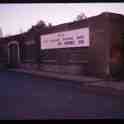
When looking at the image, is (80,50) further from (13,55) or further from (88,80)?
(13,55)

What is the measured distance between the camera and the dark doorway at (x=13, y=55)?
374 inches

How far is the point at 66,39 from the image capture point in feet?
39.3

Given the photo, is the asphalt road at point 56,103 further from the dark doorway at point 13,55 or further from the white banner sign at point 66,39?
the white banner sign at point 66,39

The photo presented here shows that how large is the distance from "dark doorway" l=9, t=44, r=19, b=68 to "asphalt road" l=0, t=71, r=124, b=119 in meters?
1.12

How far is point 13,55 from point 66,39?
3.38m

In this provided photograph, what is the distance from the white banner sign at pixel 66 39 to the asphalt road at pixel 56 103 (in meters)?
3.22

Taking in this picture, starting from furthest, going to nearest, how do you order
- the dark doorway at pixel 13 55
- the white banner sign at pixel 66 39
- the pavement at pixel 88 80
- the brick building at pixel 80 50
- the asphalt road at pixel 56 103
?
the white banner sign at pixel 66 39 → the brick building at pixel 80 50 → the dark doorway at pixel 13 55 → the pavement at pixel 88 80 → the asphalt road at pixel 56 103

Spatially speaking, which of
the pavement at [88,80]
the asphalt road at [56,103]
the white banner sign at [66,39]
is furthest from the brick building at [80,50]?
the asphalt road at [56,103]

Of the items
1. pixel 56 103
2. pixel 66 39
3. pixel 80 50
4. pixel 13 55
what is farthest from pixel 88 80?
pixel 13 55

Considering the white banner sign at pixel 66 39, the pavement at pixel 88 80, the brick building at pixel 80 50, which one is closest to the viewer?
the pavement at pixel 88 80
